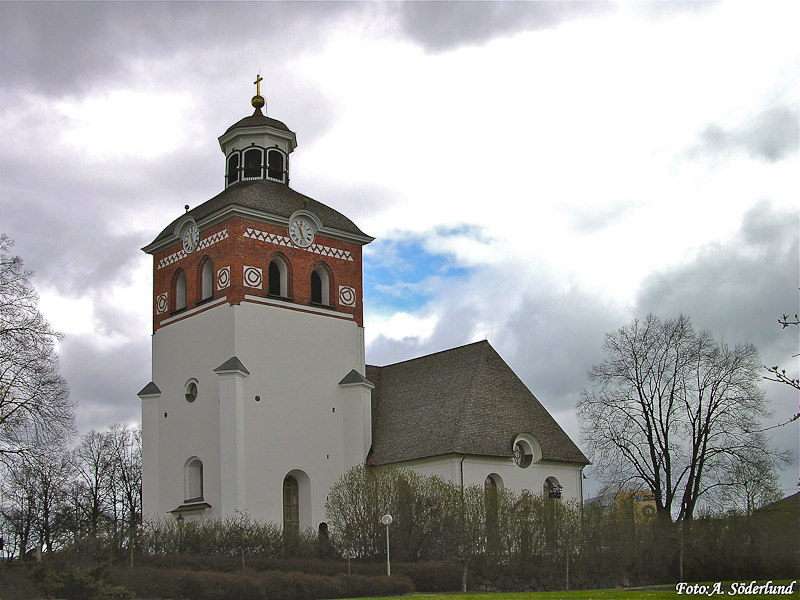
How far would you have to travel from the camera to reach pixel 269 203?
4159 centimetres

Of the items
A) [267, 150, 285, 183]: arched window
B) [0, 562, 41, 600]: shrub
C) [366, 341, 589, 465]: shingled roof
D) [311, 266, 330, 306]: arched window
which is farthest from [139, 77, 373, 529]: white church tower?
[0, 562, 41, 600]: shrub

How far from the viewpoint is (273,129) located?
45.7 m

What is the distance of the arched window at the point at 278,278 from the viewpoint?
41156 millimetres

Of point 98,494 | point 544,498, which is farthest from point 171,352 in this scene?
point 98,494

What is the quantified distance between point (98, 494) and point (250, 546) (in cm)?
3681

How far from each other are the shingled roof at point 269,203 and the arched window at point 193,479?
10399mm

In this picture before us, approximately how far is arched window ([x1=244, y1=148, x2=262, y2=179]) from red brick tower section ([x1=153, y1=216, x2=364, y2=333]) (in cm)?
515

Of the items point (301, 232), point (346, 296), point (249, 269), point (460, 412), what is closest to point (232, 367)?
point (249, 269)

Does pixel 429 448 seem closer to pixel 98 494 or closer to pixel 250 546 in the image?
pixel 250 546

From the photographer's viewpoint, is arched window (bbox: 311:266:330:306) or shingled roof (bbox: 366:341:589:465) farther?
arched window (bbox: 311:266:330:306)

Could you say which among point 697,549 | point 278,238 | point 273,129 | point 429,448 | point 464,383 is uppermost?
point 273,129

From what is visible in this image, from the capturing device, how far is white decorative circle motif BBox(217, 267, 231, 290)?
130 feet

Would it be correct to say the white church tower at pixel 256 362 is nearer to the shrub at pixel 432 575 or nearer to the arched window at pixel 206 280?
the arched window at pixel 206 280

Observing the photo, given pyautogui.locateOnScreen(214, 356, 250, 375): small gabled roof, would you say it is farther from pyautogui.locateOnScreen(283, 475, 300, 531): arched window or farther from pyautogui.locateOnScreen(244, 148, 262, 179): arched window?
pyautogui.locateOnScreen(244, 148, 262, 179): arched window
